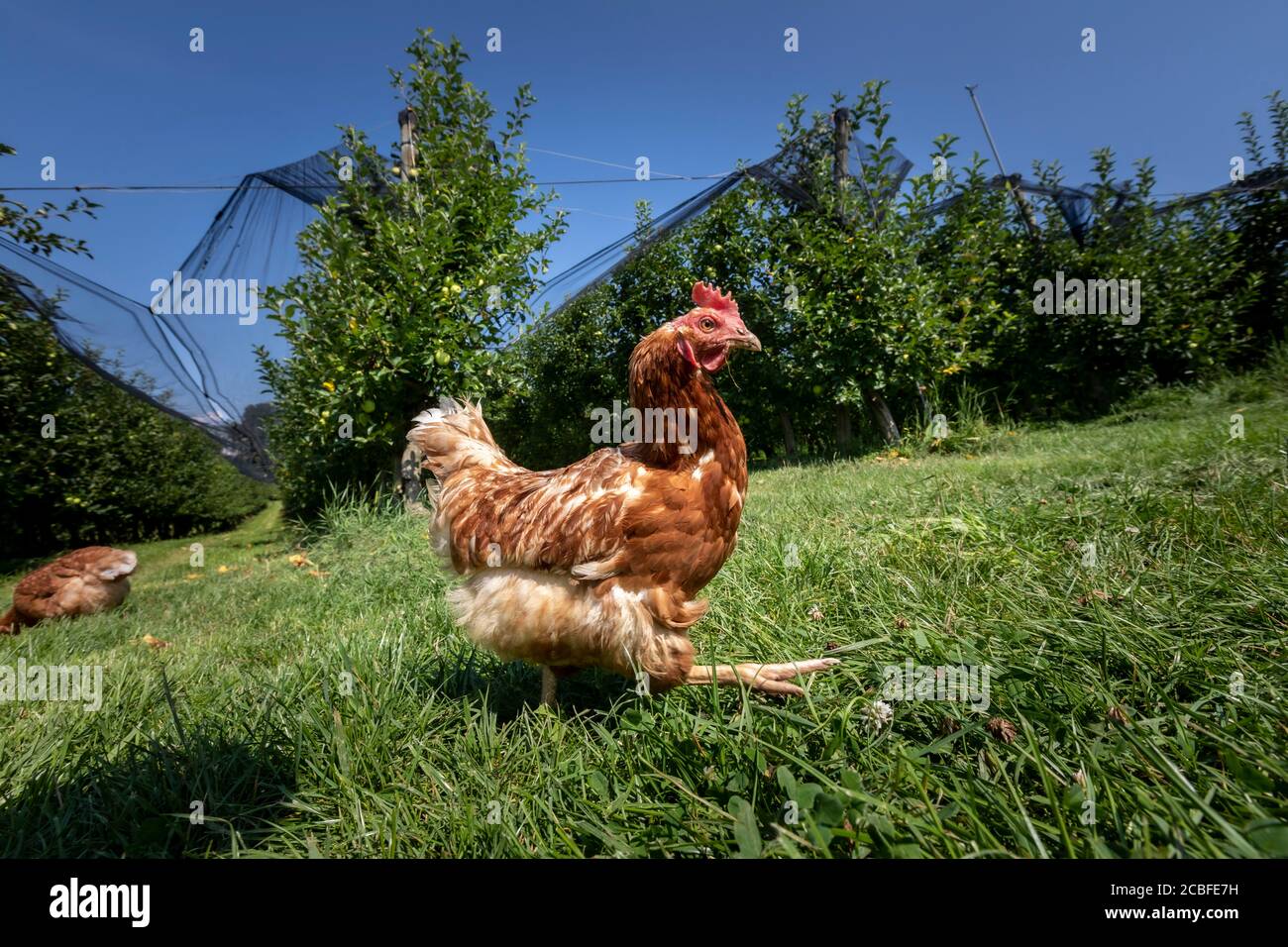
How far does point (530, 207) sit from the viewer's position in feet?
21.6

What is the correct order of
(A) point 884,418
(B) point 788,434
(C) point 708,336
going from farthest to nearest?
(B) point 788,434 < (A) point 884,418 < (C) point 708,336

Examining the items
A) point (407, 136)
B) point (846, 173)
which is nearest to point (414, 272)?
point (407, 136)

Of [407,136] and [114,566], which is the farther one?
[407,136]

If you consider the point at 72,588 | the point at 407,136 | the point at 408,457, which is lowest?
the point at 72,588

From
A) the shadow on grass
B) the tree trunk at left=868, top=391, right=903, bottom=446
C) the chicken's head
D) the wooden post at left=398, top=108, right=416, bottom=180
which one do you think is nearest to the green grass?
the shadow on grass

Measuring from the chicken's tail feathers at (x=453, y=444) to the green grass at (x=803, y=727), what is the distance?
0.87 metres

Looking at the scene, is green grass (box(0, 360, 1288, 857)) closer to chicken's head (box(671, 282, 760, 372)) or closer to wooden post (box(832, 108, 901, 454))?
chicken's head (box(671, 282, 760, 372))

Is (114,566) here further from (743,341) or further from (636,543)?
(743,341)

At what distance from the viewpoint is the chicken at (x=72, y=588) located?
4.08 meters

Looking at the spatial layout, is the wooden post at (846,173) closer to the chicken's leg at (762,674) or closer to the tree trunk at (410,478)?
the tree trunk at (410,478)

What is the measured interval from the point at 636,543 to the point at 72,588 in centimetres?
537

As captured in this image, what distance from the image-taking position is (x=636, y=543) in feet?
5.77

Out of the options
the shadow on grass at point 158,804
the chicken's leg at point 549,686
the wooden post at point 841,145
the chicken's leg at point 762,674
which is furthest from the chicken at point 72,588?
the wooden post at point 841,145

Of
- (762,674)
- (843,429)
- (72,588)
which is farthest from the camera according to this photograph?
(843,429)
